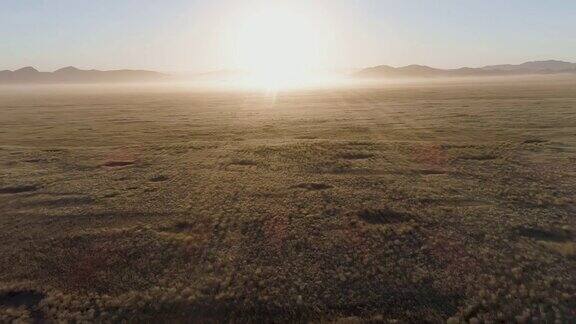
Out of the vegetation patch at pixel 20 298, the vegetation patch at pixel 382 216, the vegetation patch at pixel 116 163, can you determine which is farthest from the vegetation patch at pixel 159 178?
the vegetation patch at pixel 382 216

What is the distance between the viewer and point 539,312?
6953mm

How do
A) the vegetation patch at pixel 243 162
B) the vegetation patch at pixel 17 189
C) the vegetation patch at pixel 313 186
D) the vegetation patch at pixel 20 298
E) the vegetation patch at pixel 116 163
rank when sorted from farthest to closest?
1. the vegetation patch at pixel 116 163
2. the vegetation patch at pixel 243 162
3. the vegetation patch at pixel 17 189
4. the vegetation patch at pixel 313 186
5. the vegetation patch at pixel 20 298

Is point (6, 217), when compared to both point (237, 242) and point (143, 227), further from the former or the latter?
point (237, 242)

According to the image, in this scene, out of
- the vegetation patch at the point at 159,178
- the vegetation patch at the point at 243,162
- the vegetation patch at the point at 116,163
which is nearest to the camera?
the vegetation patch at the point at 159,178

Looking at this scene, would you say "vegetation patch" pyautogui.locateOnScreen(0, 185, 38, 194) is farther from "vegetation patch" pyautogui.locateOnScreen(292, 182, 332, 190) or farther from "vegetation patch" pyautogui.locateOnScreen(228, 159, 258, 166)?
"vegetation patch" pyautogui.locateOnScreen(292, 182, 332, 190)

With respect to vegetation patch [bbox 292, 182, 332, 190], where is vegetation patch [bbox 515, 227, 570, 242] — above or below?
below

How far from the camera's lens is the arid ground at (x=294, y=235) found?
7.44 meters

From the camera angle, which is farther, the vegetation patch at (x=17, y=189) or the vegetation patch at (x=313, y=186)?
the vegetation patch at (x=17, y=189)

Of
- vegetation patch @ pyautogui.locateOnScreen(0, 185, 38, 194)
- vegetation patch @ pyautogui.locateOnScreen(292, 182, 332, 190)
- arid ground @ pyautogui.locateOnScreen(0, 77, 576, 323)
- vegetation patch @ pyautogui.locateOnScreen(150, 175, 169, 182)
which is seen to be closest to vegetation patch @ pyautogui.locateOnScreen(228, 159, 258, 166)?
arid ground @ pyautogui.locateOnScreen(0, 77, 576, 323)

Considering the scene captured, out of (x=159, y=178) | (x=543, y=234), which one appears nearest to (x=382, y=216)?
(x=543, y=234)

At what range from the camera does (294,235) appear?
10.0 meters

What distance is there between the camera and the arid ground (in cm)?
744

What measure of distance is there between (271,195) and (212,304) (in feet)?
19.3

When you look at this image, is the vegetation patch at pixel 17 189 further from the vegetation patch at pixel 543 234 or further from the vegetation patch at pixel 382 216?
the vegetation patch at pixel 543 234
